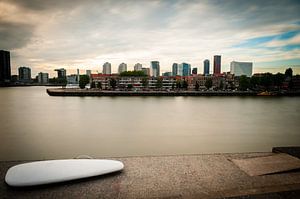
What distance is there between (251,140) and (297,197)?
17.9 ft

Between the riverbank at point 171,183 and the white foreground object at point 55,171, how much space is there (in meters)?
0.08

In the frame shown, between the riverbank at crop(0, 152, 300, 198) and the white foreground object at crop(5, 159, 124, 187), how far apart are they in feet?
0.27

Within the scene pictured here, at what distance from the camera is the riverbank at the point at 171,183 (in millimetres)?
2188

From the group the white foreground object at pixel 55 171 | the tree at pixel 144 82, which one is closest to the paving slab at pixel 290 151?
the white foreground object at pixel 55 171

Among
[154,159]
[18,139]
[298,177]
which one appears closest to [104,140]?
[18,139]

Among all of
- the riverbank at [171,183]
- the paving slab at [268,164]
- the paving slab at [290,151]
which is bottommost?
the riverbank at [171,183]

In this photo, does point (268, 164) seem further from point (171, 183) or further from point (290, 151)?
point (171, 183)

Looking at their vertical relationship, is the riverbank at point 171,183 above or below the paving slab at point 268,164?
below

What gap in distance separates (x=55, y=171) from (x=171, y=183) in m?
1.41

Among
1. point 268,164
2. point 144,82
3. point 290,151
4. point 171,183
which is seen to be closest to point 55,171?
point 171,183

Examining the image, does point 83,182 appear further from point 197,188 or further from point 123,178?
point 197,188

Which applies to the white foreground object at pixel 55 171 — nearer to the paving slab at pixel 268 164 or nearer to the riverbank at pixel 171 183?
the riverbank at pixel 171 183

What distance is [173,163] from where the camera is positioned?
308cm

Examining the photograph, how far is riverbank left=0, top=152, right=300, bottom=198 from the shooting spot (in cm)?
219
